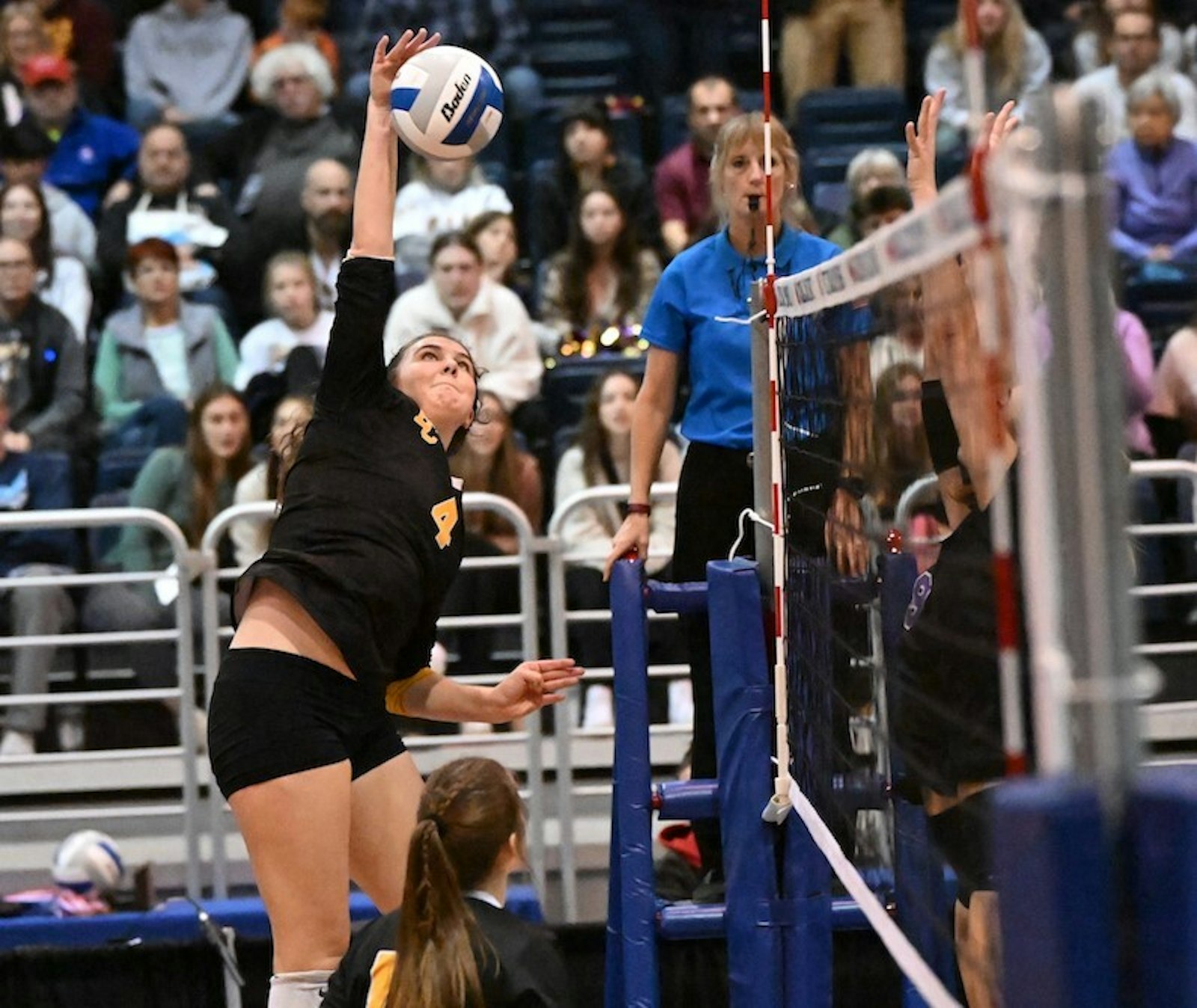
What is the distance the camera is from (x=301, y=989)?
381cm

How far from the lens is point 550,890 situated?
267 inches

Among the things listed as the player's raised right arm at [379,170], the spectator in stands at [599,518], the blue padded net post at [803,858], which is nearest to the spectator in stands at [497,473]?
the spectator in stands at [599,518]

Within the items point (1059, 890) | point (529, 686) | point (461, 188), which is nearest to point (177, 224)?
point (461, 188)

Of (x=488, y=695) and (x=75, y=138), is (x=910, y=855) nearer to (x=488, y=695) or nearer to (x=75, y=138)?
(x=488, y=695)

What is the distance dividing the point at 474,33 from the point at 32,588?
453cm

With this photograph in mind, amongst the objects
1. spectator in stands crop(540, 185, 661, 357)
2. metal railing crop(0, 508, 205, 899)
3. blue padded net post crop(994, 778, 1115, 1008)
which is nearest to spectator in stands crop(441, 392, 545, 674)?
metal railing crop(0, 508, 205, 899)

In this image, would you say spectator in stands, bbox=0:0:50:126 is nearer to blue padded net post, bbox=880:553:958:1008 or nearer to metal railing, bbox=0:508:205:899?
metal railing, bbox=0:508:205:899

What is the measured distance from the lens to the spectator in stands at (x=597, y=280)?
8570 millimetres

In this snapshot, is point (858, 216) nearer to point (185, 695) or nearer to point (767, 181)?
point (185, 695)

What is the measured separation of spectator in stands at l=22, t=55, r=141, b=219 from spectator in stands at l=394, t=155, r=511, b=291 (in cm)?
156

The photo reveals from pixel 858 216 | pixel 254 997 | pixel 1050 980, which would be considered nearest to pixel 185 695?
pixel 254 997

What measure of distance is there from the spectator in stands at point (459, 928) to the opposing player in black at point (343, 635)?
11.8 inches

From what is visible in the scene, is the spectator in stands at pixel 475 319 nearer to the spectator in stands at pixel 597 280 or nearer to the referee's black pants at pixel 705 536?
the spectator in stands at pixel 597 280

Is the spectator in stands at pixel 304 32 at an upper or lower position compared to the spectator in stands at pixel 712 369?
upper
